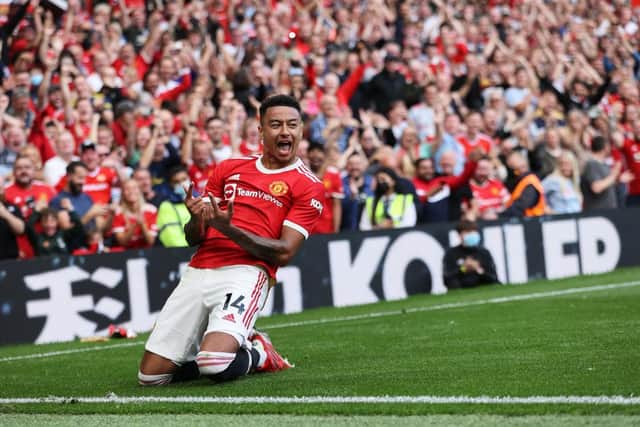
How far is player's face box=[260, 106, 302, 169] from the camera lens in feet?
31.0

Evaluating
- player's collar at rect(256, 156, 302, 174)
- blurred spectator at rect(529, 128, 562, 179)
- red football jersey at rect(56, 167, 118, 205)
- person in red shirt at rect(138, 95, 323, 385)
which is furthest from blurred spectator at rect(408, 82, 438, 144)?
person in red shirt at rect(138, 95, 323, 385)

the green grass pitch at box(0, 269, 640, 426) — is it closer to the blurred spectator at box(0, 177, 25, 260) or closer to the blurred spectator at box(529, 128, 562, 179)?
the blurred spectator at box(0, 177, 25, 260)

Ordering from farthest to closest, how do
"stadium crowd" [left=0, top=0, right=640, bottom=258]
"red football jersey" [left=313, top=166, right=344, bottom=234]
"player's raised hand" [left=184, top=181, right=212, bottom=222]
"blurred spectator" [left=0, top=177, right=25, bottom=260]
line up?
"red football jersey" [left=313, top=166, right=344, bottom=234], "stadium crowd" [left=0, top=0, right=640, bottom=258], "blurred spectator" [left=0, top=177, right=25, bottom=260], "player's raised hand" [left=184, top=181, right=212, bottom=222]

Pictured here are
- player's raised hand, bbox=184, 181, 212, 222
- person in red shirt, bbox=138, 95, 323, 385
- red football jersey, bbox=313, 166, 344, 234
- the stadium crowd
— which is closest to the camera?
player's raised hand, bbox=184, 181, 212, 222

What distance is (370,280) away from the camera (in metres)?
17.5

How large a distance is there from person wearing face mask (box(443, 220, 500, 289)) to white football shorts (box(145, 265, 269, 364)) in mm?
8971

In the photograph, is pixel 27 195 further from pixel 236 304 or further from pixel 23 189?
pixel 236 304

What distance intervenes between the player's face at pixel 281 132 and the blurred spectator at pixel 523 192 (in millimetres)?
10607

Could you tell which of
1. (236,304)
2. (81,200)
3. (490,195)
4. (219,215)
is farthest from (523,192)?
(219,215)

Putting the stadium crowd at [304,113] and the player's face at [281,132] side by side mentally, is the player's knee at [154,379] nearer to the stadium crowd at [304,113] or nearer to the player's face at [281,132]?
the player's face at [281,132]

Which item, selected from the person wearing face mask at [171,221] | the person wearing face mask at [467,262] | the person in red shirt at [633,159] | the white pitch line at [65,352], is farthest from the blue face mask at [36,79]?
the person in red shirt at [633,159]

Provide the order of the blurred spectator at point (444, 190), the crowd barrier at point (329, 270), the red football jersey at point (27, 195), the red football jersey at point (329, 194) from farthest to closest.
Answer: the blurred spectator at point (444, 190), the red football jersey at point (329, 194), the red football jersey at point (27, 195), the crowd barrier at point (329, 270)

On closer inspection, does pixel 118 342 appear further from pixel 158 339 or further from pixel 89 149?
pixel 158 339

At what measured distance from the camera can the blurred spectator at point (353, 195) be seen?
18234mm
